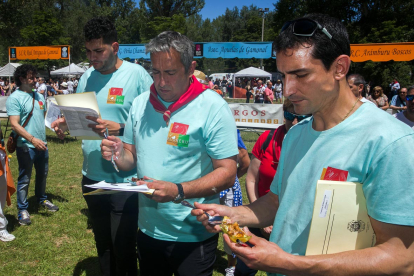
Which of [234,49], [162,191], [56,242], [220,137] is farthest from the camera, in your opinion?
[234,49]

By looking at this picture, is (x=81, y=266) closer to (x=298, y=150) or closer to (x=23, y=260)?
(x=23, y=260)

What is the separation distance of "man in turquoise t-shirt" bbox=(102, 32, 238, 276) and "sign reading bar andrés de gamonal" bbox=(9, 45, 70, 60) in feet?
55.3

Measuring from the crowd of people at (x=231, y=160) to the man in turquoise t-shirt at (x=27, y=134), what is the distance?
8.76 ft

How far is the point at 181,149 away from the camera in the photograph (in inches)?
80.6

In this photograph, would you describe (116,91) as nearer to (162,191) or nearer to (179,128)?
(179,128)

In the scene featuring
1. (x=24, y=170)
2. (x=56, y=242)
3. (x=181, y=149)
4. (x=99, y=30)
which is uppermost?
(x=99, y=30)

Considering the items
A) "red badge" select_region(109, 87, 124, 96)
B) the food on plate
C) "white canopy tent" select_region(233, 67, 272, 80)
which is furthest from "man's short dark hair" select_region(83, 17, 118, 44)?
"white canopy tent" select_region(233, 67, 272, 80)

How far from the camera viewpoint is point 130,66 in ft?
9.66

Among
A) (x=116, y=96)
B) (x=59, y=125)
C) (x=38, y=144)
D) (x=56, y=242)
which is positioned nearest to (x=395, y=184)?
(x=116, y=96)

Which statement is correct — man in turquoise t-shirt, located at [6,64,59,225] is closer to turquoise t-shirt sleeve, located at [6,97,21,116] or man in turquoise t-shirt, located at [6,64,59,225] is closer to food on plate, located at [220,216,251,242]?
turquoise t-shirt sleeve, located at [6,97,21,116]

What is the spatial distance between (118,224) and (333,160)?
80.6 inches

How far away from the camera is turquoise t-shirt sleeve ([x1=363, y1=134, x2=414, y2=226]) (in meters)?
1.06

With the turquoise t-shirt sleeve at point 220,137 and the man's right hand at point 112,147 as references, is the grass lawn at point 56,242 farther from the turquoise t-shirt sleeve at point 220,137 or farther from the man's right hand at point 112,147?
the turquoise t-shirt sleeve at point 220,137

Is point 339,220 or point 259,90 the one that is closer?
point 339,220
